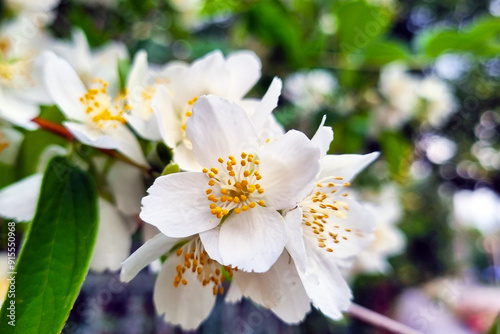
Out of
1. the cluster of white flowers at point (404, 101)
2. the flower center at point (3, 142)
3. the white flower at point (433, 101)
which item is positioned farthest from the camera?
the white flower at point (433, 101)

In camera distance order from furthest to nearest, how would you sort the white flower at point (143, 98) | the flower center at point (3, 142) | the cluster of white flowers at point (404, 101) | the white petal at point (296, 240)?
the cluster of white flowers at point (404, 101)
the flower center at point (3, 142)
the white flower at point (143, 98)
the white petal at point (296, 240)

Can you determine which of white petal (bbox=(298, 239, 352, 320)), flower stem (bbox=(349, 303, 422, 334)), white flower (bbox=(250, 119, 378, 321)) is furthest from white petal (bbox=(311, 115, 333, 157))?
flower stem (bbox=(349, 303, 422, 334))

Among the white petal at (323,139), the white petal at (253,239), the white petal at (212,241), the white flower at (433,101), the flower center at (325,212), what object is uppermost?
the white petal at (323,139)

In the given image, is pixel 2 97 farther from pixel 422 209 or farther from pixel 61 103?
pixel 422 209

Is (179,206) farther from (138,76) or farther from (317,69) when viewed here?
(317,69)

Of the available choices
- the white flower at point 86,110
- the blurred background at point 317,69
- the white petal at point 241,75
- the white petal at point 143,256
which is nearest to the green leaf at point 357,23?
the blurred background at point 317,69

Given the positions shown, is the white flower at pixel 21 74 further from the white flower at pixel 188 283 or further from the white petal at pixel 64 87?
the white flower at pixel 188 283
